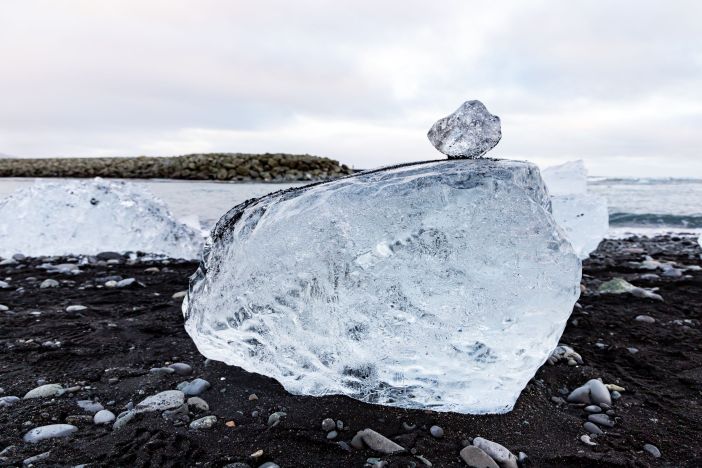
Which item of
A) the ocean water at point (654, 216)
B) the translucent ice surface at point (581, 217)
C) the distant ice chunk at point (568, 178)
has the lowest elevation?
the ocean water at point (654, 216)

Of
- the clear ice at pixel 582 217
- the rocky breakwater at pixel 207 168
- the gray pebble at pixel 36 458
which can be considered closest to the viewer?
the gray pebble at pixel 36 458

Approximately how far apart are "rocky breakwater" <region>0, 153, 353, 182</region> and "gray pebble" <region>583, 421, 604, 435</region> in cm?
2526

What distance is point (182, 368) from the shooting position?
259 centimetres

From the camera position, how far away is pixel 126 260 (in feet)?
20.4

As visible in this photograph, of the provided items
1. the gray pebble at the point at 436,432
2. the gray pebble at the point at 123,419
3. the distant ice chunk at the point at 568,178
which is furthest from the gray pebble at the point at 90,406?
the distant ice chunk at the point at 568,178

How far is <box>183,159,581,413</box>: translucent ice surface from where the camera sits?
1984 millimetres

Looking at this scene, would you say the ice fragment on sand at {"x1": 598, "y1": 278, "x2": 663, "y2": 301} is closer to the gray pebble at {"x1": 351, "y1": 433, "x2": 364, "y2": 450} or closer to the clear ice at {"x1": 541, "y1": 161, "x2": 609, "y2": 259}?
the clear ice at {"x1": 541, "y1": 161, "x2": 609, "y2": 259}

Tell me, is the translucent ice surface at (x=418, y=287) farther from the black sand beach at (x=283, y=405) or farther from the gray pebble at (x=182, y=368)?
the gray pebble at (x=182, y=368)

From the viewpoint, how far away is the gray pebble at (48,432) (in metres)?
1.90

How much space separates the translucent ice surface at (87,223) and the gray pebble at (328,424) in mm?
5012

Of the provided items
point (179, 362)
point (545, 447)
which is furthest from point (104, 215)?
point (545, 447)

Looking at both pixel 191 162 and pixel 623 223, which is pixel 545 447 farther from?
pixel 191 162

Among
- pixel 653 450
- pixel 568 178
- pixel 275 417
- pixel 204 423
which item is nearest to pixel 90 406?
pixel 204 423

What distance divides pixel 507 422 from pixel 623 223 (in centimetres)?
1298
